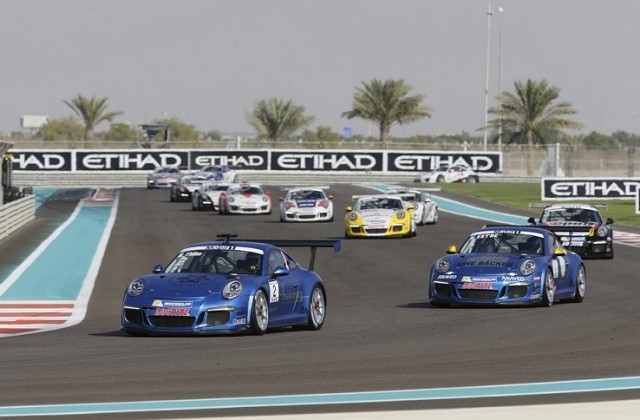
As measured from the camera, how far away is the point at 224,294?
18.0m

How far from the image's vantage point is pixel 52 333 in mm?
19797

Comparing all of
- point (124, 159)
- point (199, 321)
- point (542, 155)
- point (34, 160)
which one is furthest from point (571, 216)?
point (542, 155)

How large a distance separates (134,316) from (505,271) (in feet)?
20.8

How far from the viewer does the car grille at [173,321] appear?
1784cm

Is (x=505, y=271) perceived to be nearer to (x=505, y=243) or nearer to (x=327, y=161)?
(x=505, y=243)

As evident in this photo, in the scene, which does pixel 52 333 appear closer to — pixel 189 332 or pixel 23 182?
pixel 189 332

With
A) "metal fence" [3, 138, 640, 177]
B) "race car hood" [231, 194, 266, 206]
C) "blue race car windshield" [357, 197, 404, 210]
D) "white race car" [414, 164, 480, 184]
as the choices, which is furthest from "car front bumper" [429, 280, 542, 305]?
"metal fence" [3, 138, 640, 177]

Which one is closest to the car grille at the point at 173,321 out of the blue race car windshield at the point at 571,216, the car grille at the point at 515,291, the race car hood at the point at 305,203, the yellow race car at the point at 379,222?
the car grille at the point at 515,291

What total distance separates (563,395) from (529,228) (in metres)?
11.5

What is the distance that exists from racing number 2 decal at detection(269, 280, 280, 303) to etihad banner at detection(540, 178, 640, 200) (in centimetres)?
4673

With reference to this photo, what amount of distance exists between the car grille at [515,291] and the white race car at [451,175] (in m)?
69.6

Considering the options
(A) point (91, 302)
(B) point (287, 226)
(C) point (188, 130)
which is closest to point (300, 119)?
(C) point (188, 130)

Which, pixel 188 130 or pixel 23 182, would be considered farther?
pixel 188 130

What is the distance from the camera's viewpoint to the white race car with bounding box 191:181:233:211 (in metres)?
59.2
